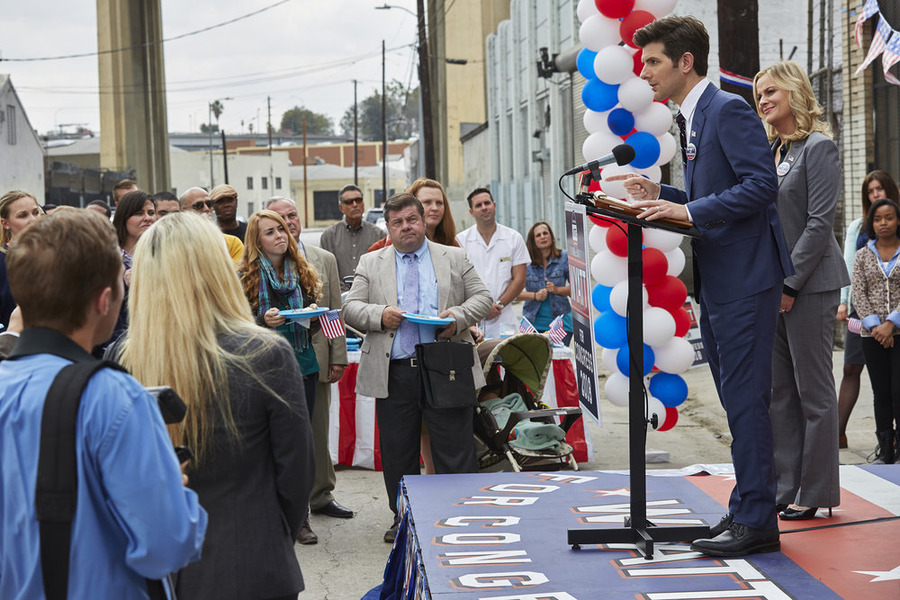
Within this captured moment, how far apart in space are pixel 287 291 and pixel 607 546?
2757 mm

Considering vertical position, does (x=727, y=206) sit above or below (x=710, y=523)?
above

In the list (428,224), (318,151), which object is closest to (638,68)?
(428,224)

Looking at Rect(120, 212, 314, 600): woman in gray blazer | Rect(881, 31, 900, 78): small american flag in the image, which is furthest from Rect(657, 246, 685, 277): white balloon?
Rect(881, 31, 900, 78): small american flag

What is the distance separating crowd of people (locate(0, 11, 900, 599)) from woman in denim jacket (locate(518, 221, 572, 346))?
2.13 ft

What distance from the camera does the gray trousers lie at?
4.38 m

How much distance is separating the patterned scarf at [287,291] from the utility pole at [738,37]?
384 centimetres

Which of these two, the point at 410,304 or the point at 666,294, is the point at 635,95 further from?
the point at 410,304

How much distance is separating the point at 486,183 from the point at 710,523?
35.0 metres

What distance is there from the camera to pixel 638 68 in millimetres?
6629

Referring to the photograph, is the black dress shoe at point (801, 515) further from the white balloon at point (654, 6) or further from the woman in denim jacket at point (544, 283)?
the woman in denim jacket at point (544, 283)

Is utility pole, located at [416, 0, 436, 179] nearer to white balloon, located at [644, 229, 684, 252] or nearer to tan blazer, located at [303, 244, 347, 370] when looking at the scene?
tan blazer, located at [303, 244, 347, 370]

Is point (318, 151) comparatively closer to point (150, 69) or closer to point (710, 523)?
point (150, 69)

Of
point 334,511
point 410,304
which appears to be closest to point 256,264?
point 410,304

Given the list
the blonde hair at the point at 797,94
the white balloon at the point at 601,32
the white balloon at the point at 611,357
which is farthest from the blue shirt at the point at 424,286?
the blonde hair at the point at 797,94
